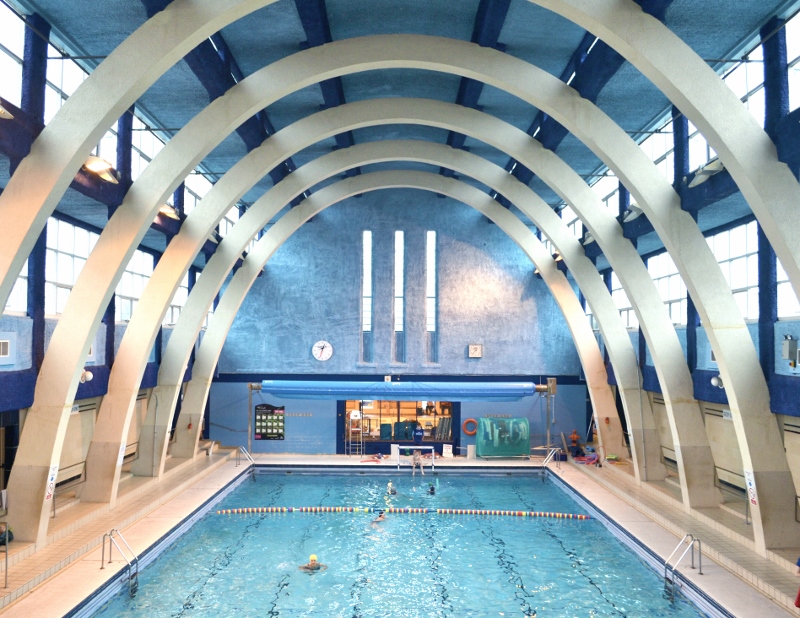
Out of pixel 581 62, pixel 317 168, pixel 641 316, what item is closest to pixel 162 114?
pixel 317 168

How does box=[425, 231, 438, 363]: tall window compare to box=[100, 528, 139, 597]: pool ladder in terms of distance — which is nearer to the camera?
box=[100, 528, 139, 597]: pool ladder

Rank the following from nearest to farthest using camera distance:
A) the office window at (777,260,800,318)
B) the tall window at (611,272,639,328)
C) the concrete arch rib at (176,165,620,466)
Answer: the office window at (777,260,800,318) → the concrete arch rib at (176,165,620,466) → the tall window at (611,272,639,328)

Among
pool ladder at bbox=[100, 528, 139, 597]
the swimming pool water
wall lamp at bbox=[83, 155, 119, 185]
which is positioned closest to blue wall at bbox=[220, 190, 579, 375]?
the swimming pool water

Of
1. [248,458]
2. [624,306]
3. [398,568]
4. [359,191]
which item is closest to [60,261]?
[398,568]

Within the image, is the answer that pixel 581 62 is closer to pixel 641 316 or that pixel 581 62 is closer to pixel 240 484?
pixel 641 316

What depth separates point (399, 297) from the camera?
24375 mm

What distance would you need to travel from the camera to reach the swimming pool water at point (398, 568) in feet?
31.9

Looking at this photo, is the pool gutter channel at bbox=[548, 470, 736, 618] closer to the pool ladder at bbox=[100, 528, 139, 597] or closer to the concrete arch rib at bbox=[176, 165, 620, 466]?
the concrete arch rib at bbox=[176, 165, 620, 466]

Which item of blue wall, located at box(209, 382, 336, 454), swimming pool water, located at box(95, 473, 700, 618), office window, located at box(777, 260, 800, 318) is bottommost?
swimming pool water, located at box(95, 473, 700, 618)

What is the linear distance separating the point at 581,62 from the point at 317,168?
8183 mm

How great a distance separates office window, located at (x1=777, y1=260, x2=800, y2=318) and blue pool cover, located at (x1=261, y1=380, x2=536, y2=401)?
32.6 feet

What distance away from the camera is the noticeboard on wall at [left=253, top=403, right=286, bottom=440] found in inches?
927

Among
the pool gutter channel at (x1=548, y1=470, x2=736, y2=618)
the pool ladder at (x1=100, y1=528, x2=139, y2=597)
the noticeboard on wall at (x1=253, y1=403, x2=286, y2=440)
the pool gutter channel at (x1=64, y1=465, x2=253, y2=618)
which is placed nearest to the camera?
the pool gutter channel at (x1=64, y1=465, x2=253, y2=618)

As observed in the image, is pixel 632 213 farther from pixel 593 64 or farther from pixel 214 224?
pixel 214 224
